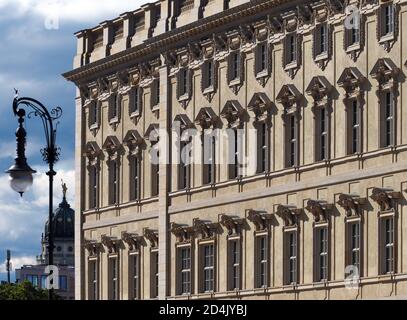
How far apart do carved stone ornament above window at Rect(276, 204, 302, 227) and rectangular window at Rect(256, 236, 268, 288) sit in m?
2.04

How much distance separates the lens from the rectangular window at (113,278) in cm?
9356

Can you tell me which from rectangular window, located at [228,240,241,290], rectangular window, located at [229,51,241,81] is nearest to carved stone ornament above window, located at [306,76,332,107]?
rectangular window, located at [229,51,241,81]

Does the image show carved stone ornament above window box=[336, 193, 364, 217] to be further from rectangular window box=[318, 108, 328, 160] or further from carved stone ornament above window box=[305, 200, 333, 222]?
rectangular window box=[318, 108, 328, 160]

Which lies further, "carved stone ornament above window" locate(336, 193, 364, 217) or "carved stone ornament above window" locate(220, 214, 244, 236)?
"carved stone ornament above window" locate(220, 214, 244, 236)

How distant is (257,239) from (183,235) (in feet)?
25.1

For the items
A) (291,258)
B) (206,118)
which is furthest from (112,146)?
(291,258)

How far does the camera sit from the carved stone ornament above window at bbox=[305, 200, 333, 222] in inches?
2896

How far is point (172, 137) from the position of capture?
8769 centimetres

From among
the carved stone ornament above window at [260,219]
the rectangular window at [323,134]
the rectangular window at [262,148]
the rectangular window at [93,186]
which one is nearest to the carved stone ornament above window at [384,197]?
the rectangular window at [323,134]

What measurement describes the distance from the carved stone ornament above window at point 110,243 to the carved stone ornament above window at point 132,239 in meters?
1.07

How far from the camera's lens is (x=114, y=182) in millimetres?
94375
